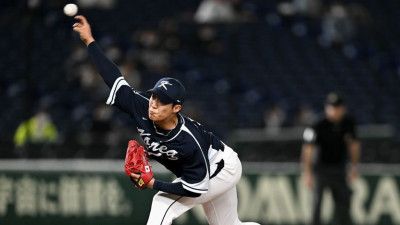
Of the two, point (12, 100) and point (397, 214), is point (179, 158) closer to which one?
point (397, 214)

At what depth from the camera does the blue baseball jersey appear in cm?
594

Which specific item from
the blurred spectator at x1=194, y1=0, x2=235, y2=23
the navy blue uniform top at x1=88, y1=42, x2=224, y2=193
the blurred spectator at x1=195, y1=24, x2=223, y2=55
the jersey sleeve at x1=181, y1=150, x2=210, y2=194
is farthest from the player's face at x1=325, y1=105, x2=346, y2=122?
the blurred spectator at x1=195, y1=24, x2=223, y2=55

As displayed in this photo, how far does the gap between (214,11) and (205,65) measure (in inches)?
84.3

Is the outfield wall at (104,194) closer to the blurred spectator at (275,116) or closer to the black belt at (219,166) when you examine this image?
the blurred spectator at (275,116)

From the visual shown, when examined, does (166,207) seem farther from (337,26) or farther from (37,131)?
(337,26)

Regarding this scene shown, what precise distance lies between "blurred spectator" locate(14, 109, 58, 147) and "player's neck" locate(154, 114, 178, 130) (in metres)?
5.21

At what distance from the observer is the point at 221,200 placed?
20.9ft

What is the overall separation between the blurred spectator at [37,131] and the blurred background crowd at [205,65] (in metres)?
0.02

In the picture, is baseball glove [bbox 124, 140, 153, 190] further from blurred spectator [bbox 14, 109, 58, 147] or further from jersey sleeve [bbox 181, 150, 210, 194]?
blurred spectator [bbox 14, 109, 58, 147]

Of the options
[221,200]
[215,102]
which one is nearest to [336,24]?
[215,102]

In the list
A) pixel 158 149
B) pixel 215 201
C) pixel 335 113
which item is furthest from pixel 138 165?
pixel 335 113

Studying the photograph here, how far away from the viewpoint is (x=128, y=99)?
20.0 feet

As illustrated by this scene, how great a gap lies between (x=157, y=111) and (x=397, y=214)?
5.71 metres

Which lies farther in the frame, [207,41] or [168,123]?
[207,41]
